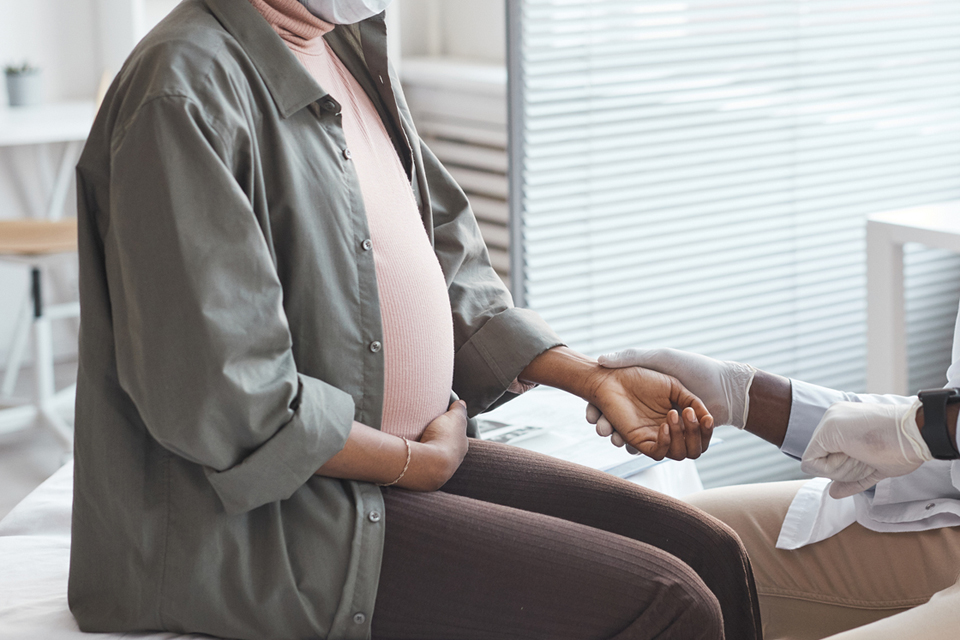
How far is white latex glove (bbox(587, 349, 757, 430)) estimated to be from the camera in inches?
54.3

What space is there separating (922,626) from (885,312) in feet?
4.63

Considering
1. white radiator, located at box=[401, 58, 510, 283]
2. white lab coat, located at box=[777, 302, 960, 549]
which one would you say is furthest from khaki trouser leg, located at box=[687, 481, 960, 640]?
white radiator, located at box=[401, 58, 510, 283]

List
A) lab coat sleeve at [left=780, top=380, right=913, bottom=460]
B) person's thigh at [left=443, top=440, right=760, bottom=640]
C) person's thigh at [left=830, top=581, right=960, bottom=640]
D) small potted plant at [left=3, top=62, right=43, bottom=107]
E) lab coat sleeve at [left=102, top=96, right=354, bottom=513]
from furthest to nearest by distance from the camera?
small potted plant at [left=3, top=62, right=43, bottom=107]
lab coat sleeve at [left=780, top=380, right=913, bottom=460]
person's thigh at [left=443, top=440, right=760, bottom=640]
person's thigh at [left=830, top=581, right=960, bottom=640]
lab coat sleeve at [left=102, top=96, right=354, bottom=513]

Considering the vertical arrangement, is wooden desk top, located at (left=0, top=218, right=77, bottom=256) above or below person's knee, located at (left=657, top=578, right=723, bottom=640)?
above

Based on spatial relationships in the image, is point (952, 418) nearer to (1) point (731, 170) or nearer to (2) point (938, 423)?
(2) point (938, 423)

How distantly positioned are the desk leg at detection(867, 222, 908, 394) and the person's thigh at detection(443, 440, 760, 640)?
1.31m

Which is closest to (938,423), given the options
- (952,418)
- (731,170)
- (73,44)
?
(952,418)

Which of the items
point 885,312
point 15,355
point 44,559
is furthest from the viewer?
point 15,355

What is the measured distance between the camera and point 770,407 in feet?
4.49

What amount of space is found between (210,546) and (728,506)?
718mm

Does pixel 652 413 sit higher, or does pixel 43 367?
pixel 652 413

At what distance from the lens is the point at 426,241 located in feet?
3.74

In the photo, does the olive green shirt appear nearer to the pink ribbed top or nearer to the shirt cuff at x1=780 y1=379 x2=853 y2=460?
the pink ribbed top

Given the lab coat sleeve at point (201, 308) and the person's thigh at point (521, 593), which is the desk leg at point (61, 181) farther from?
the person's thigh at point (521, 593)
